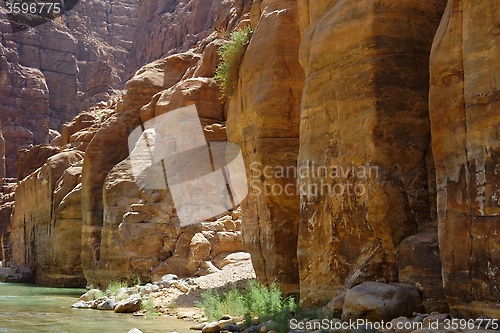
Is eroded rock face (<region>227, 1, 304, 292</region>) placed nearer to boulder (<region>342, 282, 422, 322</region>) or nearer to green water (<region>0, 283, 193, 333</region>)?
green water (<region>0, 283, 193, 333</region>)

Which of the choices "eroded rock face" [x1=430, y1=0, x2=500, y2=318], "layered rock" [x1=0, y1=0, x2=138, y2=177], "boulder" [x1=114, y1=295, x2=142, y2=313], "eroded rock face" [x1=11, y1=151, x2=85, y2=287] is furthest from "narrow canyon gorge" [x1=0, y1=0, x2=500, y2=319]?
"layered rock" [x1=0, y1=0, x2=138, y2=177]

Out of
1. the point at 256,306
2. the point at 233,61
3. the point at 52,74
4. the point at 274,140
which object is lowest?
the point at 256,306

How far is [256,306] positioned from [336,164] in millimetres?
3429

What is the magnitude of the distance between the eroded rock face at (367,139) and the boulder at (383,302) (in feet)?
2.35

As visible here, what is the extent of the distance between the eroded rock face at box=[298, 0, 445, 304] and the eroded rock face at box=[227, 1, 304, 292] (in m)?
2.70

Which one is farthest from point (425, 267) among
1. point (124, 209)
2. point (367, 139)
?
point (124, 209)

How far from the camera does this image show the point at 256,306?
11844 mm

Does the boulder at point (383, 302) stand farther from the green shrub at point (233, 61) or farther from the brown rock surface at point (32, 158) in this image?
the brown rock surface at point (32, 158)

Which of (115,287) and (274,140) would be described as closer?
(274,140)

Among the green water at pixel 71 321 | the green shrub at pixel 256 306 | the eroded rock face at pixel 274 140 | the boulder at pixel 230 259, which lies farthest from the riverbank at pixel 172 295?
the eroded rock face at pixel 274 140

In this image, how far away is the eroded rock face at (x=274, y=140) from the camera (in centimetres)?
1379

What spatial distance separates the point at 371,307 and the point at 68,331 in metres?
6.70

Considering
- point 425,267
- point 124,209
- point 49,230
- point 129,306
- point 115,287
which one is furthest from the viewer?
point 49,230

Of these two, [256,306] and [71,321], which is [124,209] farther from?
[256,306]
